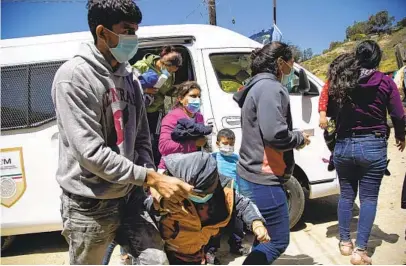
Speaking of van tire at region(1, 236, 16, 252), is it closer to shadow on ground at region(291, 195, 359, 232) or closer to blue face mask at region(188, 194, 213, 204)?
blue face mask at region(188, 194, 213, 204)

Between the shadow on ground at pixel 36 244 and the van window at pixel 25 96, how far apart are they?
1.35 meters

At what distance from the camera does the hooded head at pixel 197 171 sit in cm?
189

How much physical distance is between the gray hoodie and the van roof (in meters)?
1.97

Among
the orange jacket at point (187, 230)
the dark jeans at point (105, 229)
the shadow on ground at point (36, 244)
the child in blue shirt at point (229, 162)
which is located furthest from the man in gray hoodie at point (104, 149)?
the shadow on ground at point (36, 244)

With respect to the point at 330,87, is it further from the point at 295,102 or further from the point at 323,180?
the point at 323,180

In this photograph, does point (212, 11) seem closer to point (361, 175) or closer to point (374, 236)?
point (374, 236)

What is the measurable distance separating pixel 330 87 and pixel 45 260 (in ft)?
10.2

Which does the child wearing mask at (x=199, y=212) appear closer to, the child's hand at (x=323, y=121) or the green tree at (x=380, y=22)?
the child's hand at (x=323, y=121)

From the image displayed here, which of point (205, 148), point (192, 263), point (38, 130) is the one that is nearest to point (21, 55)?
point (38, 130)

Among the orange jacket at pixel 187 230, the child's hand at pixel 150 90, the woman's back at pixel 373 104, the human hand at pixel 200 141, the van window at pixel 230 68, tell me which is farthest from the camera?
the van window at pixel 230 68

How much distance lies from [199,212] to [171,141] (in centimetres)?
133

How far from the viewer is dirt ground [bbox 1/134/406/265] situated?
3.45 metres

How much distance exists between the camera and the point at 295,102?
12.8ft

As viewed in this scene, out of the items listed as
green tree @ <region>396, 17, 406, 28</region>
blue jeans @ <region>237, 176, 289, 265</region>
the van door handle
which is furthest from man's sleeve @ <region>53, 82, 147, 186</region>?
green tree @ <region>396, 17, 406, 28</region>
